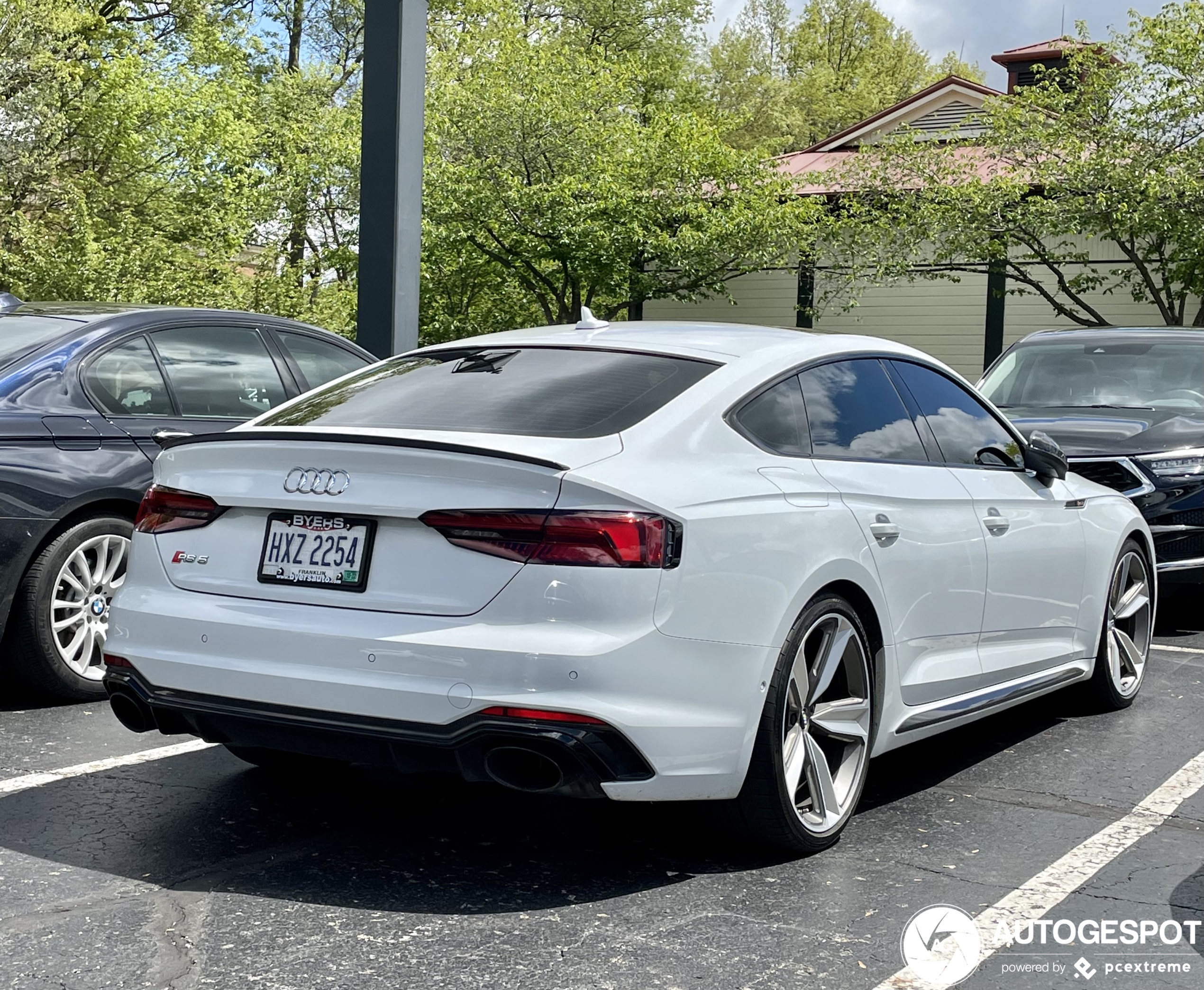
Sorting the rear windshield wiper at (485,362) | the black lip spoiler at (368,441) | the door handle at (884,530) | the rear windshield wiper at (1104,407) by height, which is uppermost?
the rear windshield wiper at (485,362)

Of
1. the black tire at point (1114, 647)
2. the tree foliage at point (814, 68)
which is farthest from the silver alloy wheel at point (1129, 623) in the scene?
the tree foliage at point (814, 68)

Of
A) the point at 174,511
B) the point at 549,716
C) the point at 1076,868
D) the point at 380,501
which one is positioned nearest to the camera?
the point at 549,716

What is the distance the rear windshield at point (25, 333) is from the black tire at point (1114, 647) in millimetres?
4620

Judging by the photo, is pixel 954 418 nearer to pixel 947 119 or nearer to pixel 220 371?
pixel 220 371

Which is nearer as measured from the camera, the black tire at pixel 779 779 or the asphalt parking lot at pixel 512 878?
the asphalt parking lot at pixel 512 878

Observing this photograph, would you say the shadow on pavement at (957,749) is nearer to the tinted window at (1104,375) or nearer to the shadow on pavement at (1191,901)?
the shadow on pavement at (1191,901)

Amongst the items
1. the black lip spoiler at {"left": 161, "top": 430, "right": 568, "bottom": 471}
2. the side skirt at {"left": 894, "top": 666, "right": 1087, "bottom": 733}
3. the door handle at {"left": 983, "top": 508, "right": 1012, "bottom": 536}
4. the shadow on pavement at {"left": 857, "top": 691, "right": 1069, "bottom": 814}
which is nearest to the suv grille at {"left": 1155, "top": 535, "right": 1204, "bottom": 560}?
the shadow on pavement at {"left": 857, "top": 691, "right": 1069, "bottom": 814}

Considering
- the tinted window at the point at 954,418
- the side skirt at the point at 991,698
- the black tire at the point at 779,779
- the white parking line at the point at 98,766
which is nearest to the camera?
the black tire at the point at 779,779

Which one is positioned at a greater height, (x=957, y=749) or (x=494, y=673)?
(x=494, y=673)

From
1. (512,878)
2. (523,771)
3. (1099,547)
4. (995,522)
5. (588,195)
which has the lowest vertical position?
(512,878)

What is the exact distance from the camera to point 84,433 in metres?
6.04

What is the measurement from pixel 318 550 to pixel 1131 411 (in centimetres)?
645

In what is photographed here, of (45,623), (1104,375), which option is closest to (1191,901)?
(45,623)

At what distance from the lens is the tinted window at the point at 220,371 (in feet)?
21.7
